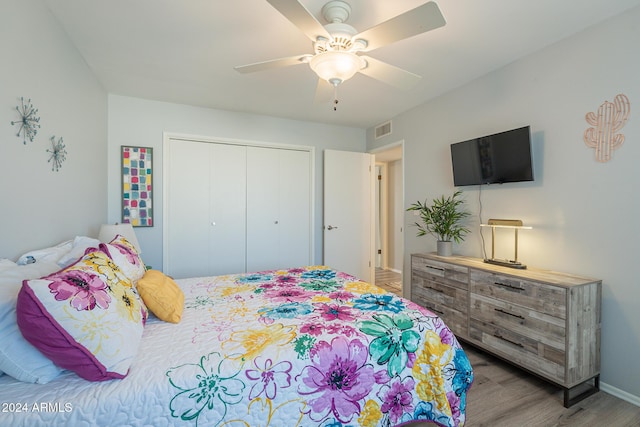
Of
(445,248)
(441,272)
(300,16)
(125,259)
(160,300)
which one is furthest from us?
(445,248)

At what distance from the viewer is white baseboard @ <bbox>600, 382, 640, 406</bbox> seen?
71.7 inches

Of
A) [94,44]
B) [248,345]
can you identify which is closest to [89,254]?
[248,345]

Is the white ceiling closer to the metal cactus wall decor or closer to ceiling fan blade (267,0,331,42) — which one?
ceiling fan blade (267,0,331,42)

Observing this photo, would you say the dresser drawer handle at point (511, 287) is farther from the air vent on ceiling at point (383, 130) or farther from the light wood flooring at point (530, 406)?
the air vent on ceiling at point (383, 130)

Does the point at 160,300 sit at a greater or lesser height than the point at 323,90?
lesser

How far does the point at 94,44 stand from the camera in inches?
87.4

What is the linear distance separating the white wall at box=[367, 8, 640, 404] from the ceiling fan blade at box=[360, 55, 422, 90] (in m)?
1.19

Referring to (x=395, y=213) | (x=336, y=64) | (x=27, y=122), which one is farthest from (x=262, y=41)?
(x=395, y=213)

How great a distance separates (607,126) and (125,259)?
10.5 ft

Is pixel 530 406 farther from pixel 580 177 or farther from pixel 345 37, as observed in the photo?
pixel 345 37

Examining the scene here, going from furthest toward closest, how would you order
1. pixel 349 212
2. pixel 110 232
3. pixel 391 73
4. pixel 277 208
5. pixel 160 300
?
pixel 349 212 < pixel 277 208 < pixel 110 232 < pixel 391 73 < pixel 160 300

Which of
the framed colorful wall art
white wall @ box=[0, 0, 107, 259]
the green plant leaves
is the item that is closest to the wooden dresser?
the green plant leaves

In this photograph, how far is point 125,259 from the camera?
1.64 meters

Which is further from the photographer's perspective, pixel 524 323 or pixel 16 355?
pixel 524 323
